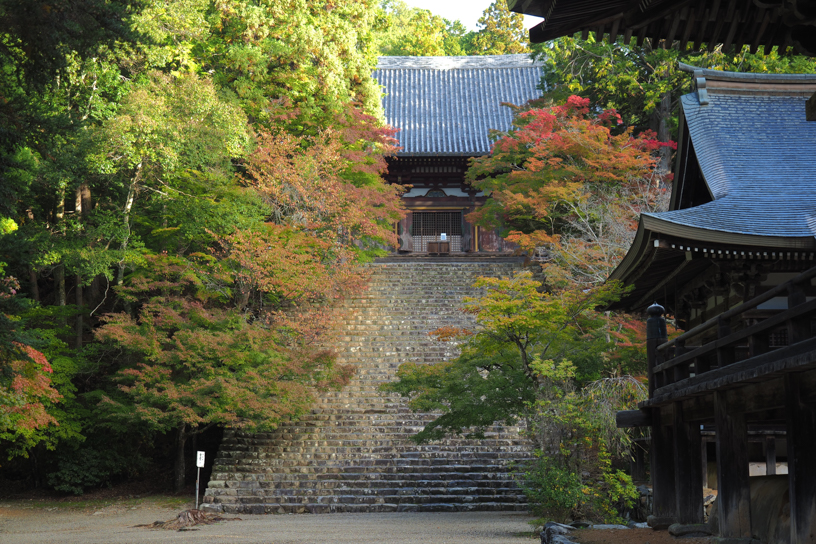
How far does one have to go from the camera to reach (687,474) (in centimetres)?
805

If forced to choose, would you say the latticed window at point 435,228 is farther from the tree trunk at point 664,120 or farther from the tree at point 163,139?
the tree at point 163,139

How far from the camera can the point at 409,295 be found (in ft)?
73.7

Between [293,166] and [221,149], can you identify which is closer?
[221,149]

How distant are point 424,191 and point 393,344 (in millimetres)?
10324

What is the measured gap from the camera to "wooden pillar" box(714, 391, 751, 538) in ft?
22.1

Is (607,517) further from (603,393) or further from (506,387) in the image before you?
(506,387)

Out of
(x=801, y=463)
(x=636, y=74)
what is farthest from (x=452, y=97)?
(x=801, y=463)

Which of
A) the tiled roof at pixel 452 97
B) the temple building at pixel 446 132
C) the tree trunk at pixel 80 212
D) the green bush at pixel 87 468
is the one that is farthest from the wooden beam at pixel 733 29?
the tiled roof at pixel 452 97

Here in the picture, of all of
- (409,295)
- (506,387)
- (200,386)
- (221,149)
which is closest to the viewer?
(506,387)

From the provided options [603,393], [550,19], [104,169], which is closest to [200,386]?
[104,169]

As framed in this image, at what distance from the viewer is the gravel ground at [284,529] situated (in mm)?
10719

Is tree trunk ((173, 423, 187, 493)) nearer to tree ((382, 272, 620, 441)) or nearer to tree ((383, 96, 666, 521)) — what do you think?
tree ((383, 96, 666, 521))

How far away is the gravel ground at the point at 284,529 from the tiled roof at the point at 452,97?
1654cm

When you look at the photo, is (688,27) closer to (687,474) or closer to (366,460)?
(687,474)
